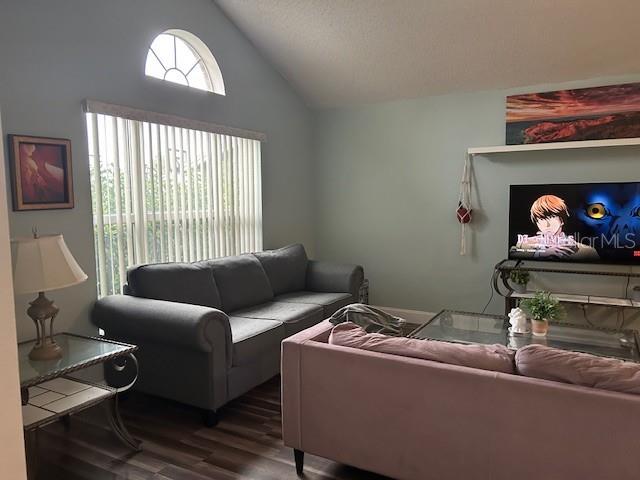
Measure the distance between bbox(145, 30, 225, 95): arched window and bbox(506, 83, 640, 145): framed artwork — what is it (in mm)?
2630

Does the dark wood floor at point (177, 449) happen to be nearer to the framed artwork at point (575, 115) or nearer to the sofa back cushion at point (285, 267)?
the sofa back cushion at point (285, 267)

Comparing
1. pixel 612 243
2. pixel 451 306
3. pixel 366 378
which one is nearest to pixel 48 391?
pixel 366 378

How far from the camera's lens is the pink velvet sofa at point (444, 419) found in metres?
1.70

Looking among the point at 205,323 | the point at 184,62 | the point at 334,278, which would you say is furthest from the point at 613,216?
the point at 184,62

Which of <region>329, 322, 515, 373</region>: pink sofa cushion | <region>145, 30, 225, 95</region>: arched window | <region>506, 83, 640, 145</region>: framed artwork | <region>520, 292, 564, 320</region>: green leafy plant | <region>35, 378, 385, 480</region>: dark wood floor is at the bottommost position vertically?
<region>35, 378, 385, 480</region>: dark wood floor

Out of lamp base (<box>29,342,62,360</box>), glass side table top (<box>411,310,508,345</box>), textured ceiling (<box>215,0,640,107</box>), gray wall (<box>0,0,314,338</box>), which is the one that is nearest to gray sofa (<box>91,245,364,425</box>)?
gray wall (<box>0,0,314,338</box>)

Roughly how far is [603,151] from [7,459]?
14.8ft

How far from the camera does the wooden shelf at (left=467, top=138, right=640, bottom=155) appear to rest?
3910 mm

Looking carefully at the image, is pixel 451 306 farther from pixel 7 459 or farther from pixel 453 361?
pixel 7 459

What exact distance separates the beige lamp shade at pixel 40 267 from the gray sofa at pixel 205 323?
0.65m

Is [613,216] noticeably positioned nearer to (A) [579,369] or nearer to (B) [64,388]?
(A) [579,369]

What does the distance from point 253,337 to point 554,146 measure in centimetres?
296

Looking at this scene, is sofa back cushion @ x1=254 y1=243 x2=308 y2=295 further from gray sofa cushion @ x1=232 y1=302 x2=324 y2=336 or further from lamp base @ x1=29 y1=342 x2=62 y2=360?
lamp base @ x1=29 y1=342 x2=62 y2=360

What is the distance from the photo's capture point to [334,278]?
4.53m
